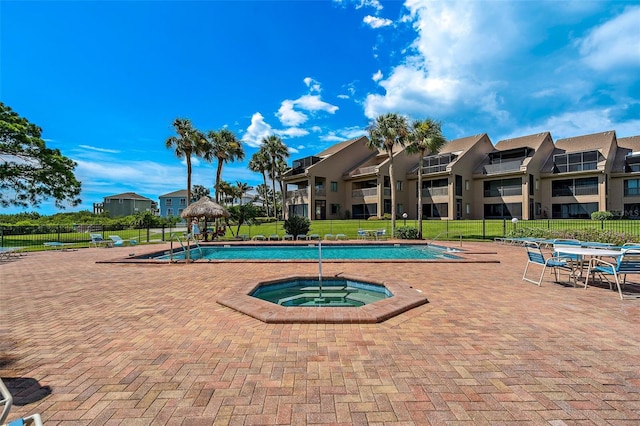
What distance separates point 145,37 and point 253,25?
4.78m

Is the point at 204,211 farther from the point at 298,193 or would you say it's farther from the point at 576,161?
the point at 576,161

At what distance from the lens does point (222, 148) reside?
92.6ft

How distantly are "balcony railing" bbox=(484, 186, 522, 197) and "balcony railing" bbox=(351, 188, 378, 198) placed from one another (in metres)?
12.8

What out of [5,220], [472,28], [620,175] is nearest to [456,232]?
[472,28]

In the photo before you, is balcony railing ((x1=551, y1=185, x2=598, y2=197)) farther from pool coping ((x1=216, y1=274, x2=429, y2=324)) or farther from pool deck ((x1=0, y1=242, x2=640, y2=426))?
pool coping ((x1=216, y1=274, x2=429, y2=324))

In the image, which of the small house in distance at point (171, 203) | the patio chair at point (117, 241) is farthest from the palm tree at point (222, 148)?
the small house in distance at point (171, 203)

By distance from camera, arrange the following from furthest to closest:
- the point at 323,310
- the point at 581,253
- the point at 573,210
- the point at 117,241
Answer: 1. the point at 573,210
2. the point at 117,241
3. the point at 581,253
4. the point at 323,310

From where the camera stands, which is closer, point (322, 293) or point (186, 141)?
point (322, 293)

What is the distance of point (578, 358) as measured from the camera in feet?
Result: 10.9

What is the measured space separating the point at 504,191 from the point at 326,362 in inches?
1397

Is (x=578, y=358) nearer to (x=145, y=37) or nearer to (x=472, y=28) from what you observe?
(x=472, y=28)

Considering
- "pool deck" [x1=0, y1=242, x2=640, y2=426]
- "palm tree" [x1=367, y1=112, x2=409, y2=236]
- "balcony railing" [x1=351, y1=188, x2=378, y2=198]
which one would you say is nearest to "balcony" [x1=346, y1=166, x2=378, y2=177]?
"balcony railing" [x1=351, y1=188, x2=378, y2=198]

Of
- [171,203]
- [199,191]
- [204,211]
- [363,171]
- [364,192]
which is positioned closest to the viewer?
[204,211]

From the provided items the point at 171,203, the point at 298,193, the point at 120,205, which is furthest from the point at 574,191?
the point at 120,205
